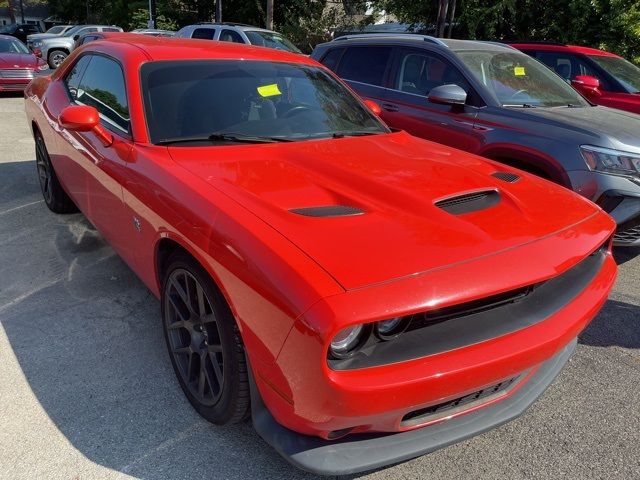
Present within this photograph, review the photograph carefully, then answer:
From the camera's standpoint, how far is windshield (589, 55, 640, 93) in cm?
691

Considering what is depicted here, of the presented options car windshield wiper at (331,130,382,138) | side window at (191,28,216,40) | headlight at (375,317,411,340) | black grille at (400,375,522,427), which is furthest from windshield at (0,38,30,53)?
black grille at (400,375,522,427)

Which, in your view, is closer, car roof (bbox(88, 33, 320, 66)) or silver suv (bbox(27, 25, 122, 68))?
car roof (bbox(88, 33, 320, 66))

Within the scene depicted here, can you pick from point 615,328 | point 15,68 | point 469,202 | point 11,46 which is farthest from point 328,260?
point 11,46

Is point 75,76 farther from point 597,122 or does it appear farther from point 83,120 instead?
point 597,122

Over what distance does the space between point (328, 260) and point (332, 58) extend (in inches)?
198

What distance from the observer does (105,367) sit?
2.77 meters

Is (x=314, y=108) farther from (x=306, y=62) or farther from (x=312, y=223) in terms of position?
(x=312, y=223)

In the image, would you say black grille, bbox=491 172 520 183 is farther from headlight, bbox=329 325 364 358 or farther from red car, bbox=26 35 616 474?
headlight, bbox=329 325 364 358

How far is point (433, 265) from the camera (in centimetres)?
178

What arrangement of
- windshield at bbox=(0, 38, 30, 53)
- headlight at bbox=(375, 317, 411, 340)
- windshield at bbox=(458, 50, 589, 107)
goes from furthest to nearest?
windshield at bbox=(0, 38, 30, 53) < windshield at bbox=(458, 50, 589, 107) < headlight at bbox=(375, 317, 411, 340)

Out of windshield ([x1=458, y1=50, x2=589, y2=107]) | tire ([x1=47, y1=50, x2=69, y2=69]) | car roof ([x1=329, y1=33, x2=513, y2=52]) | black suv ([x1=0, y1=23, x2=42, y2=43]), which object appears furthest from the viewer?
black suv ([x1=0, y1=23, x2=42, y2=43])

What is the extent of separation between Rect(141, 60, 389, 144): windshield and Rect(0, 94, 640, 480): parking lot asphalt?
1230 mm

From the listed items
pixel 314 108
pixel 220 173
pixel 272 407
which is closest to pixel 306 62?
pixel 314 108

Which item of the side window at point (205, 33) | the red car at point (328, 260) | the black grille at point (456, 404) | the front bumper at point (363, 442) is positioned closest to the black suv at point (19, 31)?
the side window at point (205, 33)
